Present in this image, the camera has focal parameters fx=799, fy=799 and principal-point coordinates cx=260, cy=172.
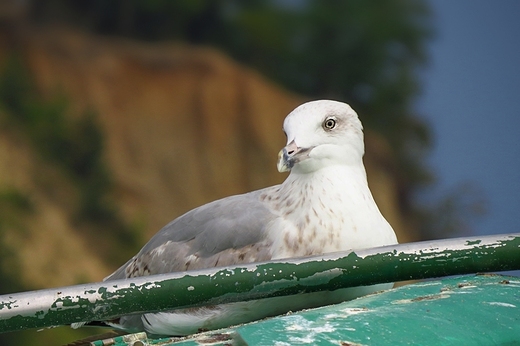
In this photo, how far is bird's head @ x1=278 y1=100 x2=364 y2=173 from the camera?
159cm

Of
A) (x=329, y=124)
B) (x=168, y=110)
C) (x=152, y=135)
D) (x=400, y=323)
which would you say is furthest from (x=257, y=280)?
(x=168, y=110)

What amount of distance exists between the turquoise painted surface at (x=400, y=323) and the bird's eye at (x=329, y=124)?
59 centimetres

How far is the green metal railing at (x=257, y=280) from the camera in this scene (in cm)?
97

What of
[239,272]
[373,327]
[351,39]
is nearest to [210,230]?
[239,272]

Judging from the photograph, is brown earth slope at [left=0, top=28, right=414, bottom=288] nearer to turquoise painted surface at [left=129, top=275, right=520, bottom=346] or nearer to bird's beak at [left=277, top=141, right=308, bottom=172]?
bird's beak at [left=277, top=141, right=308, bottom=172]

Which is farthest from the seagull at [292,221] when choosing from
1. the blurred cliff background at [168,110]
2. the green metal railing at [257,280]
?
the blurred cliff background at [168,110]

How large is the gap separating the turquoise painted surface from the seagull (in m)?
0.40

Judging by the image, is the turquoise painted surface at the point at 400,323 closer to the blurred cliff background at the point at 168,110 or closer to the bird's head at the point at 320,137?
the bird's head at the point at 320,137

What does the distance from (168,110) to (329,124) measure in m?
3.35

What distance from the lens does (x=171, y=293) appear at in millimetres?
1019

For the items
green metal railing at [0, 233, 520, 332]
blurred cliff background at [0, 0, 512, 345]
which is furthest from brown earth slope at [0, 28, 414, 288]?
green metal railing at [0, 233, 520, 332]

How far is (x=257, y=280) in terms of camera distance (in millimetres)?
1061

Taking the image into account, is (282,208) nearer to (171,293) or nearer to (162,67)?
(171,293)

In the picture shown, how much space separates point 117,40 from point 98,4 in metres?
0.24
